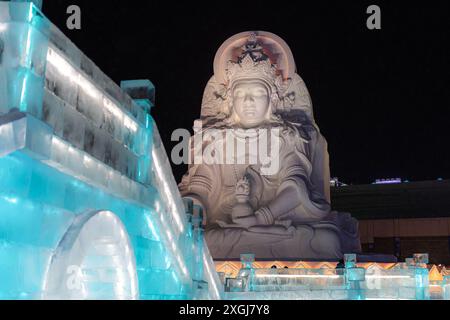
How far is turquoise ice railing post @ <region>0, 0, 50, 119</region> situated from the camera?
2.68 meters

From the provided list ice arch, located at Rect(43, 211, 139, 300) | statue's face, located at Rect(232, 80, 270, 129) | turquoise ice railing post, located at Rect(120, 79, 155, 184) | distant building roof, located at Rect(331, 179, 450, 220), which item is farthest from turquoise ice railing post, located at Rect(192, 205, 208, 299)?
distant building roof, located at Rect(331, 179, 450, 220)

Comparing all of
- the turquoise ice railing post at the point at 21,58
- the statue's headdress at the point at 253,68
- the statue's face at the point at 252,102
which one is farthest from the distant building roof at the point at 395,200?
the turquoise ice railing post at the point at 21,58

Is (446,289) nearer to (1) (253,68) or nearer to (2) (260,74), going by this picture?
(2) (260,74)

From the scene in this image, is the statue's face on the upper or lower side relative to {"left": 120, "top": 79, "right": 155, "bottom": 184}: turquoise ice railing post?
upper

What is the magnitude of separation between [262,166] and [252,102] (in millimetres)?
1184

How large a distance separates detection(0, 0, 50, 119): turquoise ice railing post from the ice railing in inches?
147

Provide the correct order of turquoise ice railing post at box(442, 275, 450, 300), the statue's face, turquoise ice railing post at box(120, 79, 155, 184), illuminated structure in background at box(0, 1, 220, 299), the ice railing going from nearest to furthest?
illuminated structure in background at box(0, 1, 220, 299) → turquoise ice railing post at box(120, 79, 155, 184) → the ice railing → turquoise ice railing post at box(442, 275, 450, 300) → the statue's face

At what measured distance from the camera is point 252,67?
10625 millimetres

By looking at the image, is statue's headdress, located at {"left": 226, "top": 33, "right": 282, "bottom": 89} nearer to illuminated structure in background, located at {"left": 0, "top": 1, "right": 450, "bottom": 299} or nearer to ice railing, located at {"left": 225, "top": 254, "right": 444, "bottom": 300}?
ice railing, located at {"left": 225, "top": 254, "right": 444, "bottom": 300}

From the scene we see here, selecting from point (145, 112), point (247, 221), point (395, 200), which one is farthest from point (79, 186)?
point (395, 200)

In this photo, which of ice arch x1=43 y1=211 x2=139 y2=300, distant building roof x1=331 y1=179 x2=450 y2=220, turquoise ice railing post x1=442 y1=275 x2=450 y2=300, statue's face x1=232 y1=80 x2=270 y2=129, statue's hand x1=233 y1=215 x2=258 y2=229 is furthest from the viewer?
distant building roof x1=331 y1=179 x2=450 y2=220

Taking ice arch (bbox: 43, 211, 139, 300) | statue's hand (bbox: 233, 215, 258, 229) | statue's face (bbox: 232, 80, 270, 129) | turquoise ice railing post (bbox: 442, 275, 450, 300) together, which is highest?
statue's face (bbox: 232, 80, 270, 129)

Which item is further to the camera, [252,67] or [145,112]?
[252,67]

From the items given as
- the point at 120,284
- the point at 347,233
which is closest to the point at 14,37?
the point at 120,284
